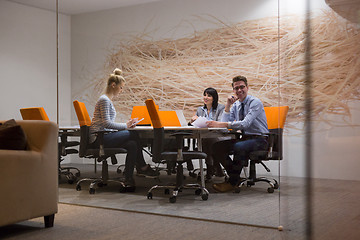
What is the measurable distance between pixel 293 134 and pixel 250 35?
943 millimetres

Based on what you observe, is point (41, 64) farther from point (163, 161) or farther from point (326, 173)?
point (326, 173)

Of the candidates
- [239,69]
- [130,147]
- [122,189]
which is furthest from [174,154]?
[239,69]

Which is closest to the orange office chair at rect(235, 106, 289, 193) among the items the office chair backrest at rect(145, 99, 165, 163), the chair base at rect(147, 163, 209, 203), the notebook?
the chair base at rect(147, 163, 209, 203)

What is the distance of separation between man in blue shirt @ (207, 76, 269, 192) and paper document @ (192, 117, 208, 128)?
0.14ft

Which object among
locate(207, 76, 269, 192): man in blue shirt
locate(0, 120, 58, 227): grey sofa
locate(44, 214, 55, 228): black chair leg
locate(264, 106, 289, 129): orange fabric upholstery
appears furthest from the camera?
locate(207, 76, 269, 192): man in blue shirt

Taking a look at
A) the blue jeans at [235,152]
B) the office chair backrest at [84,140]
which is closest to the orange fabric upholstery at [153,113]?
the blue jeans at [235,152]

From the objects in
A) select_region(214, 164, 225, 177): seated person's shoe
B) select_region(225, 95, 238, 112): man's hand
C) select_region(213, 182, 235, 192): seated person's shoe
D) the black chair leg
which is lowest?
the black chair leg

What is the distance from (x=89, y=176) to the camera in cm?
485

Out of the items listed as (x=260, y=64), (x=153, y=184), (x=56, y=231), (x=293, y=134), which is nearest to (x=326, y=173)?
(x=293, y=134)

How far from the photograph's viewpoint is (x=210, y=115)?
4090mm

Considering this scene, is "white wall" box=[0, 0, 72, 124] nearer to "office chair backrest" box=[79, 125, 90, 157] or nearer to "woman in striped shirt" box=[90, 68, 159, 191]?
"office chair backrest" box=[79, 125, 90, 157]

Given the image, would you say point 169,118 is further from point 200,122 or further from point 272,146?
point 272,146

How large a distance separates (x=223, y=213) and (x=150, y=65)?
5.13ft

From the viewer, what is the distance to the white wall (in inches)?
205
